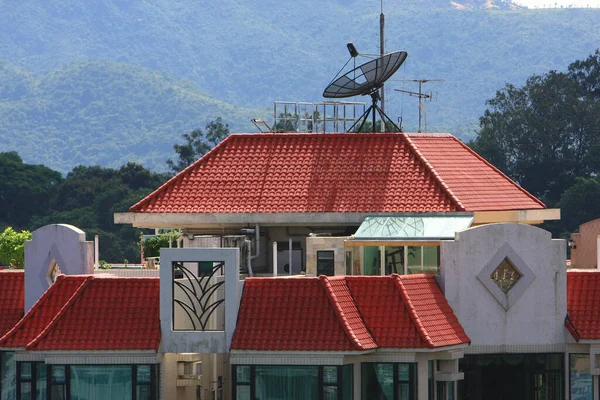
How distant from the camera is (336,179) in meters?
56.6

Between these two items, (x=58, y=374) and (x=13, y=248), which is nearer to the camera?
(x=58, y=374)

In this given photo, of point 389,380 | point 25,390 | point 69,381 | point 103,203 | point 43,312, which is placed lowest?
point 25,390

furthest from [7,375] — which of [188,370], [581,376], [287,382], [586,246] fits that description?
[586,246]

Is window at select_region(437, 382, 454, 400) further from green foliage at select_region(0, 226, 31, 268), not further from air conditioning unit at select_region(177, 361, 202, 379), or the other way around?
green foliage at select_region(0, 226, 31, 268)

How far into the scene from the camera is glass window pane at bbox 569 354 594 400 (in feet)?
165

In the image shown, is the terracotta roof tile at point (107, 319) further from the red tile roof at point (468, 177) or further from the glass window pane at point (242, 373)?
the red tile roof at point (468, 177)

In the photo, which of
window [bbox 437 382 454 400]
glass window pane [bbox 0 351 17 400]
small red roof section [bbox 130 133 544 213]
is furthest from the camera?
small red roof section [bbox 130 133 544 213]

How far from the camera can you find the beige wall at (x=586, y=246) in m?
58.8

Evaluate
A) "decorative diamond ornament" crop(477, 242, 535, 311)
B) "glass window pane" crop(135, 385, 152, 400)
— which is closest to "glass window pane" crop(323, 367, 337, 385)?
"glass window pane" crop(135, 385, 152, 400)

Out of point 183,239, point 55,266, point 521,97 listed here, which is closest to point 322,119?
point 183,239

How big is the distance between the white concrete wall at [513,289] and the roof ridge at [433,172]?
4405 millimetres

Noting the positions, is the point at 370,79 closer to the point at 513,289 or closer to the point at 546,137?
the point at 513,289

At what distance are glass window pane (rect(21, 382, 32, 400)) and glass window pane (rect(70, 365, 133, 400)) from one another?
1.67 meters

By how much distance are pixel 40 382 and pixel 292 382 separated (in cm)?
744
